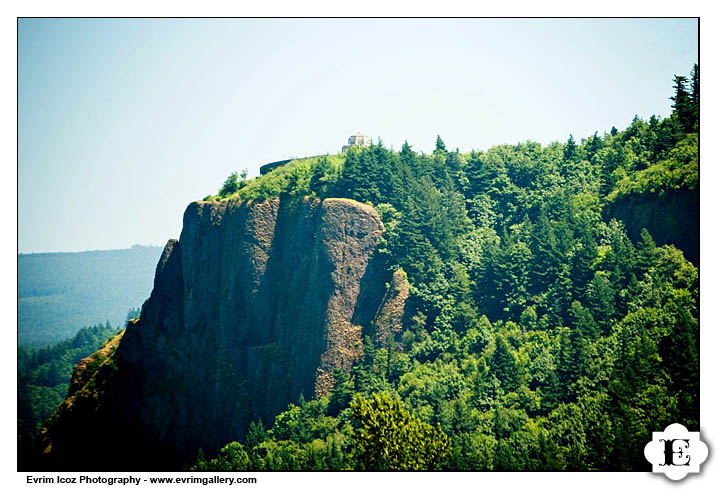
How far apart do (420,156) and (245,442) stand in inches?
973

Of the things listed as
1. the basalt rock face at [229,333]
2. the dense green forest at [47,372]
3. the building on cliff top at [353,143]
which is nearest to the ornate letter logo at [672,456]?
the basalt rock face at [229,333]

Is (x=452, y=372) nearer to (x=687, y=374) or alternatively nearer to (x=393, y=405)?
(x=393, y=405)

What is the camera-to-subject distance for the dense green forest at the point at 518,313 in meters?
41.9

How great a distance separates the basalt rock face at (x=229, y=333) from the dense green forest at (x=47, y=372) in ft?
46.9

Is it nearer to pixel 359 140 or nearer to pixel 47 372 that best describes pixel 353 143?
pixel 359 140

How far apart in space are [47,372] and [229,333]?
75.7m

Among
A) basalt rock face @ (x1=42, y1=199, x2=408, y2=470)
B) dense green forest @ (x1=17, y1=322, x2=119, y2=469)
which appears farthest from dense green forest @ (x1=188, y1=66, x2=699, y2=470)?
dense green forest @ (x1=17, y1=322, x2=119, y2=469)

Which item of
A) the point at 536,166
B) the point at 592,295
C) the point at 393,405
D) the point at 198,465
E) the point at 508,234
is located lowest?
the point at 198,465

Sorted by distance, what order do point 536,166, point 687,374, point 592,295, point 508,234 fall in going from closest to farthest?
1. point 687,374
2. point 592,295
3. point 508,234
4. point 536,166

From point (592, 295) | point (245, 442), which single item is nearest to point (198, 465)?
point (245, 442)

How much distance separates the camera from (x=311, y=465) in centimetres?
4481

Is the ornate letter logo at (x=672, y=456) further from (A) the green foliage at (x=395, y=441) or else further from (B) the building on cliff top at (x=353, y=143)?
(B) the building on cliff top at (x=353, y=143)

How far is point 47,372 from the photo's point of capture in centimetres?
12656

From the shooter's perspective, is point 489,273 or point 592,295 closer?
point 592,295
